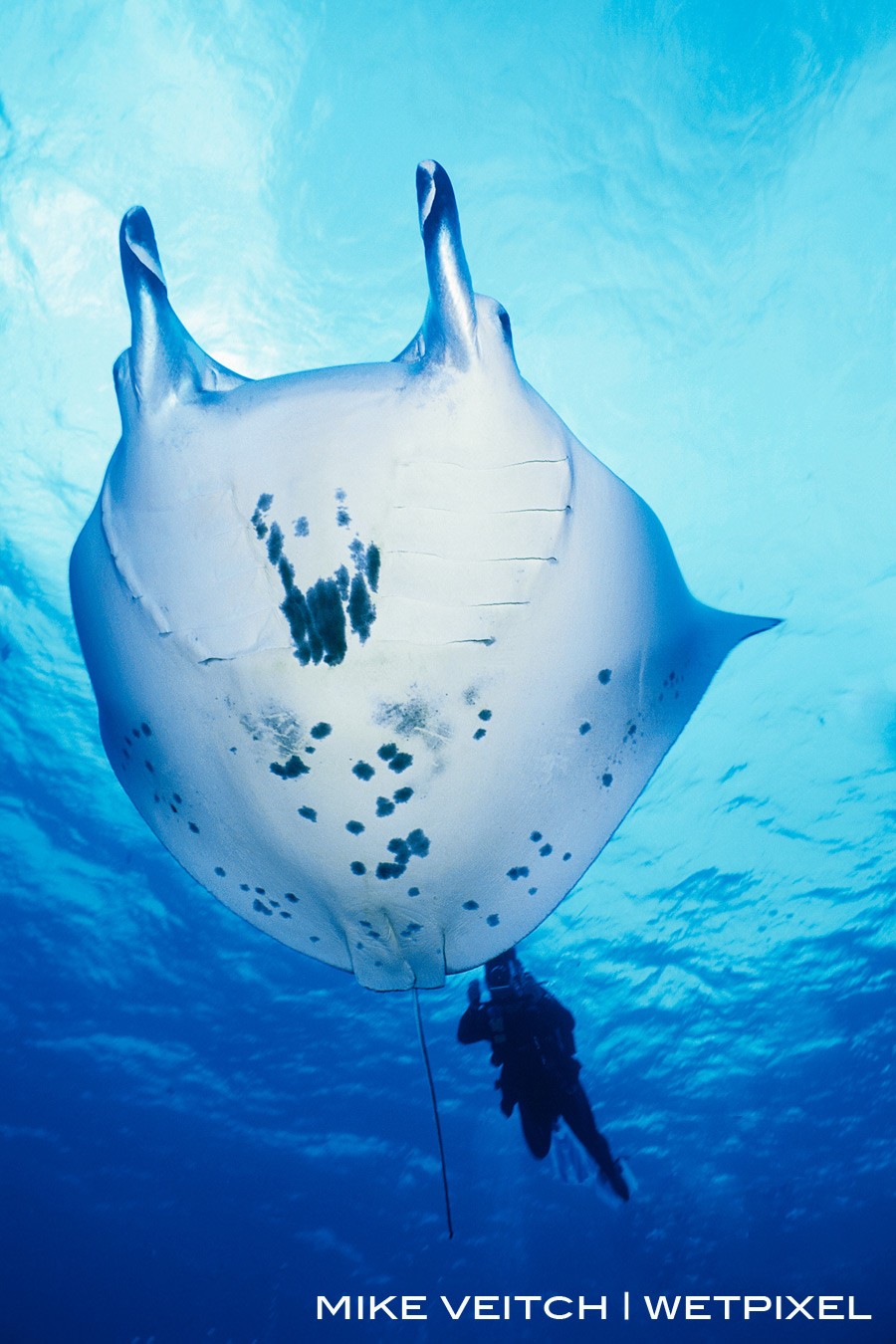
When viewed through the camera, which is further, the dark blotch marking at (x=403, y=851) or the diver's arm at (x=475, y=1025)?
the diver's arm at (x=475, y=1025)

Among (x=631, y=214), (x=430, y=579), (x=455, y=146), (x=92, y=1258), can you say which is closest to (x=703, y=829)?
(x=631, y=214)

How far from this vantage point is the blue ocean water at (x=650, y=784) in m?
5.76

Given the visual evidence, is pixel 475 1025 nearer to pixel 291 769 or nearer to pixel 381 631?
pixel 291 769

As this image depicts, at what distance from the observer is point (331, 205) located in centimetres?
621

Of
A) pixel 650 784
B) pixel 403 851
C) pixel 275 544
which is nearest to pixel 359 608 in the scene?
pixel 275 544

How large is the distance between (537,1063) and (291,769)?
284cm

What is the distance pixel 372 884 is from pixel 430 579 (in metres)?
1.20

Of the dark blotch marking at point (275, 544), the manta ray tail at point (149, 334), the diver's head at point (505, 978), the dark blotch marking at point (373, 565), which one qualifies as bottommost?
the diver's head at point (505, 978)

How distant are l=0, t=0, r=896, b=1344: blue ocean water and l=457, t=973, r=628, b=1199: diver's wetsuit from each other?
514cm

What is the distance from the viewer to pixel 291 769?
256 centimetres

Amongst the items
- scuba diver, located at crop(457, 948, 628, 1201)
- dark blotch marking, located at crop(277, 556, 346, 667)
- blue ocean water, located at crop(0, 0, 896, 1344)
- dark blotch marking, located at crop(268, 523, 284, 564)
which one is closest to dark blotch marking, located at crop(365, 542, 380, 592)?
dark blotch marking, located at crop(277, 556, 346, 667)

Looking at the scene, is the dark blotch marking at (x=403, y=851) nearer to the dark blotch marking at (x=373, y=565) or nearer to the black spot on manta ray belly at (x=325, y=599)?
the black spot on manta ray belly at (x=325, y=599)

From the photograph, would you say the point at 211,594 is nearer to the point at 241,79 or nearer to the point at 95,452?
the point at 241,79

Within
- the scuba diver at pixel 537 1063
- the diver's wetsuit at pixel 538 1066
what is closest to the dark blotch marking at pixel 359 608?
the scuba diver at pixel 537 1063
